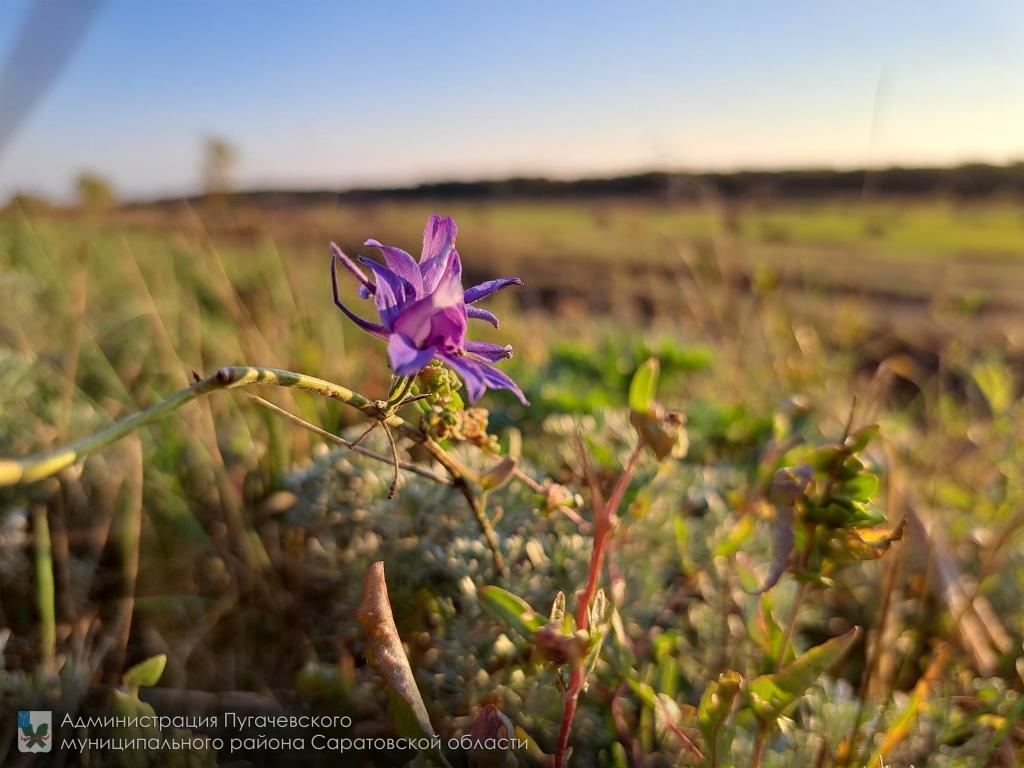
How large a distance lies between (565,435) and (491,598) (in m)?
0.73

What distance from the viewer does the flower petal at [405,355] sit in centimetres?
63

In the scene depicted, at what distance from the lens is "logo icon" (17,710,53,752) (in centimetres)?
103

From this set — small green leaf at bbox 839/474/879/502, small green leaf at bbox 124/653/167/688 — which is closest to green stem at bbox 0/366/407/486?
small green leaf at bbox 124/653/167/688

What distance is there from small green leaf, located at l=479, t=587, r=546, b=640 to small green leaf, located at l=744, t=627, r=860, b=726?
0.24 meters

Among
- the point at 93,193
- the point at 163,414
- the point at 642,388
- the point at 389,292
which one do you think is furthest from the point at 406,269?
the point at 93,193

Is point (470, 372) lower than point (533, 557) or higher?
higher

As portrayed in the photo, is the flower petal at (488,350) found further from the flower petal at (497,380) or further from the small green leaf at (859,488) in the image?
the small green leaf at (859,488)

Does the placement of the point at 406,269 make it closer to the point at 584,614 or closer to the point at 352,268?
the point at 352,268

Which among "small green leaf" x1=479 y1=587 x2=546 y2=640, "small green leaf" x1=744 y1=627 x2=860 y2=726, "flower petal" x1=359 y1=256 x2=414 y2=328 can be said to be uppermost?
"flower petal" x1=359 y1=256 x2=414 y2=328

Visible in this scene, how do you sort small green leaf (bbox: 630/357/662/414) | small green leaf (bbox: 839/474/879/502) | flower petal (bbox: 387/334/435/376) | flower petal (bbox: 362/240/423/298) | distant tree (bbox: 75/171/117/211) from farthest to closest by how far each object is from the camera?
1. distant tree (bbox: 75/171/117/211)
2. small green leaf (bbox: 630/357/662/414)
3. small green leaf (bbox: 839/474/879/502)
4. flower petal (bbox: 362/240/423/298)
5. flower petal (bbox: 387/334/435/376)

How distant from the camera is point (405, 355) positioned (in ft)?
2.12

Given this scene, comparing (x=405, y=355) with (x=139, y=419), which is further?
(x=405, y=355)

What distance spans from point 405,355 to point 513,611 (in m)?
0.29

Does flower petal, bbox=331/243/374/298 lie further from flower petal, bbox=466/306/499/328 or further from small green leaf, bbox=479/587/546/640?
small green leaf, bbox=479/587/546/640
